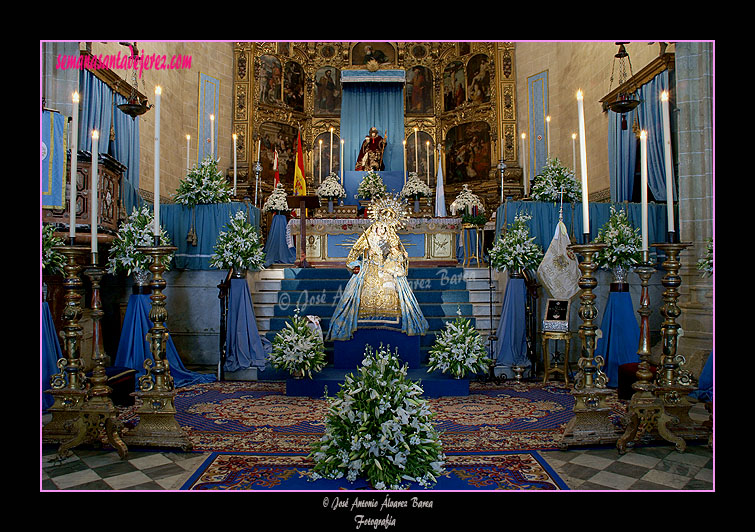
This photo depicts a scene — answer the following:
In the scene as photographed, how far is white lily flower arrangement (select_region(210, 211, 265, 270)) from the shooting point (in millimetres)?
8156

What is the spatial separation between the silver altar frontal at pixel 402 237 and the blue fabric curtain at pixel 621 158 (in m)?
3.42

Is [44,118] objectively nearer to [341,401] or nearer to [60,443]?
[60,443]

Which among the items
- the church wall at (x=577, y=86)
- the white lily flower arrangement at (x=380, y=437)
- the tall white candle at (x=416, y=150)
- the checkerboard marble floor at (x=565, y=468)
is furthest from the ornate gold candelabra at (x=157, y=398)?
the tall white candle at (x=416, y=150)

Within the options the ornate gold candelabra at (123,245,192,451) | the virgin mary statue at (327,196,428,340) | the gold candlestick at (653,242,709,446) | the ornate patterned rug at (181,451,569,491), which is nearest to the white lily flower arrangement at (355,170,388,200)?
the virgin mary statue at (327,196,428,340)

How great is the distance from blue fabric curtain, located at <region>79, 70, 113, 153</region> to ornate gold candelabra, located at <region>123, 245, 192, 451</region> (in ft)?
18.7

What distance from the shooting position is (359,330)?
23.4 feet

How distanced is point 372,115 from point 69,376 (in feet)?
49.0

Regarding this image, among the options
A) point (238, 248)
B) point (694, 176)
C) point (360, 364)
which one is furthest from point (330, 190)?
point (694, 176)

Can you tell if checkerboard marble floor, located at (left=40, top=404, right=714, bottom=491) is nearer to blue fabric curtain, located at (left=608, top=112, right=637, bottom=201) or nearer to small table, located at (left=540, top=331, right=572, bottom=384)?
small table, located at (left=540, top=331, right=572, bottom=384)

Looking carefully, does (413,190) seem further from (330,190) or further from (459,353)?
(459,353)

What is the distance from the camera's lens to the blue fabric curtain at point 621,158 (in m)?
10.9

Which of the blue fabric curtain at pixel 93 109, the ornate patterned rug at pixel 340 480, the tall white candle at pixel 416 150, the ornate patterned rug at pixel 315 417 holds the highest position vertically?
the tall white candle at pixel 416 150

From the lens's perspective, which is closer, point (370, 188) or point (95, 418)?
point (95, 418)

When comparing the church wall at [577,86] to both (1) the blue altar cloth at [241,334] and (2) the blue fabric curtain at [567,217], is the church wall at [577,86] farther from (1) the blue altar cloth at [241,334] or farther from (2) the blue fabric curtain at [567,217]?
(1) the blue altar cloth at [241,334]
